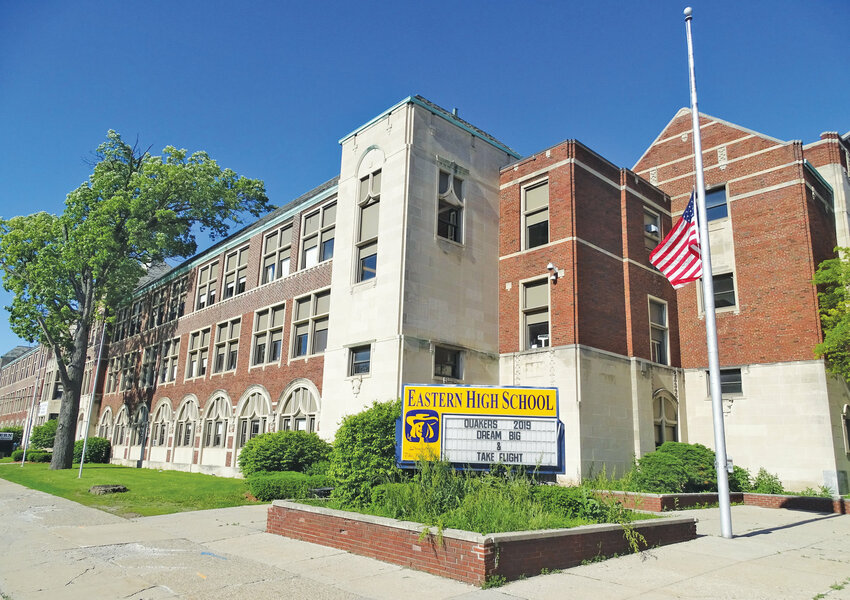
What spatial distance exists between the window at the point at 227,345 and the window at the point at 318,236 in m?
6.54

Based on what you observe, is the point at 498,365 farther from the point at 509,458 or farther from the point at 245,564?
the point at 245,564

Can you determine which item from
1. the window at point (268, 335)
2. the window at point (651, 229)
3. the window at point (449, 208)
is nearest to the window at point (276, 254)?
the window at point (268, 335)

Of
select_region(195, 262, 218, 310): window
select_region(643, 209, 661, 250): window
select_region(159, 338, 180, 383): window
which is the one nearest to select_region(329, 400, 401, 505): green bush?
select_region(643, 209, 661, 250): window

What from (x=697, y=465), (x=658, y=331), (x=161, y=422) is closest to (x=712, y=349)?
(x=697, y=465)

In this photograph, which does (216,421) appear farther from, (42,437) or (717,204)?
(717,204)

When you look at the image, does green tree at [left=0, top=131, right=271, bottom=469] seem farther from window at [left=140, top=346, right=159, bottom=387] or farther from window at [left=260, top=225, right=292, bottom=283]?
window at [left=260, top=225, right=292, bottom=283]

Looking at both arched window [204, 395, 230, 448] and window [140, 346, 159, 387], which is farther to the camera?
window [140, 346, 159, 387]

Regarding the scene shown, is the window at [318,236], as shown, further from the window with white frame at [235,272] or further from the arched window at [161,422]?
the arched window at [161,422]

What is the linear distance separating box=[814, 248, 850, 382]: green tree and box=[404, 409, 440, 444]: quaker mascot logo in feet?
47.6

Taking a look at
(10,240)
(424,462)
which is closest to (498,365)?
(424,462)

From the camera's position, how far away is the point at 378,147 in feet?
75.7

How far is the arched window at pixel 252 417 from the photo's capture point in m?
27.3

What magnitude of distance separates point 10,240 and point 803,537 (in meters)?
39.5

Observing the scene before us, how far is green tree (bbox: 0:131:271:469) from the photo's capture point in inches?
1350
